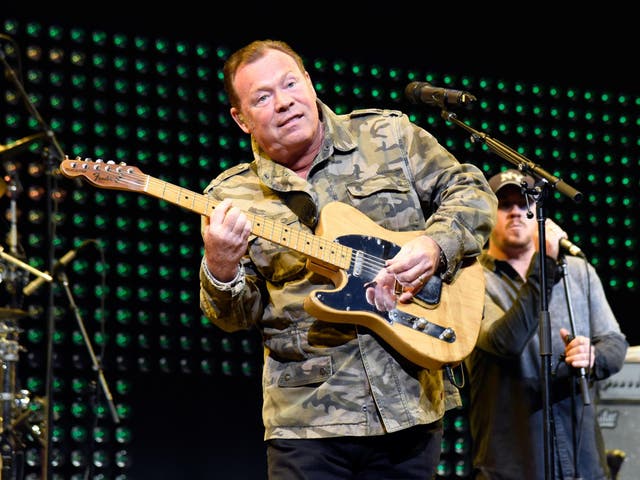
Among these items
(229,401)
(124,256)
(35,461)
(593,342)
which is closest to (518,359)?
(593,342)

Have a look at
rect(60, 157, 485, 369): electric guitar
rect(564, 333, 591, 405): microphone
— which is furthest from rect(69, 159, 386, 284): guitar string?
rect(564, 333, 591, 405): microphone

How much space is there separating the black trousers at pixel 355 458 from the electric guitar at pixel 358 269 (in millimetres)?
222

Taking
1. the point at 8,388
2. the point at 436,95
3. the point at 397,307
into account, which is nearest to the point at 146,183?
the point at 397,307

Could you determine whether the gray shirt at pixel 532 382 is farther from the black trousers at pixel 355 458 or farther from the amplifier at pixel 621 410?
the black trousers at pixel 355 458

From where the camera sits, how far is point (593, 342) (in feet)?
12.7

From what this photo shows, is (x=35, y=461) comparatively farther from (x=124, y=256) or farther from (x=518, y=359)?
(x=518, y=359)

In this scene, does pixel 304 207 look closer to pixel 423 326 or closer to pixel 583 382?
pixel 423 326

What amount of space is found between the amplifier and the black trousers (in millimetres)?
2031

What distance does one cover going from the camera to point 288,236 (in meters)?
2.48

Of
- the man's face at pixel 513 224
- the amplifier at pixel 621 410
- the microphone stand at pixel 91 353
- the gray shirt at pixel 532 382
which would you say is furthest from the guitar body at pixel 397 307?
the microphone stand at pixel 91 353

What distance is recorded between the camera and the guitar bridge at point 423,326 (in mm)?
2473

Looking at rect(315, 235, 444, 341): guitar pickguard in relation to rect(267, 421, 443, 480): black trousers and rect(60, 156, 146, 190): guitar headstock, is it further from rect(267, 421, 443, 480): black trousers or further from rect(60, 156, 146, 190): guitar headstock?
rect(60, 156, 146, 190): guitar headstock

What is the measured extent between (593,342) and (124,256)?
2627 millimetres

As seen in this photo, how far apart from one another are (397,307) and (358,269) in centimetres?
15
